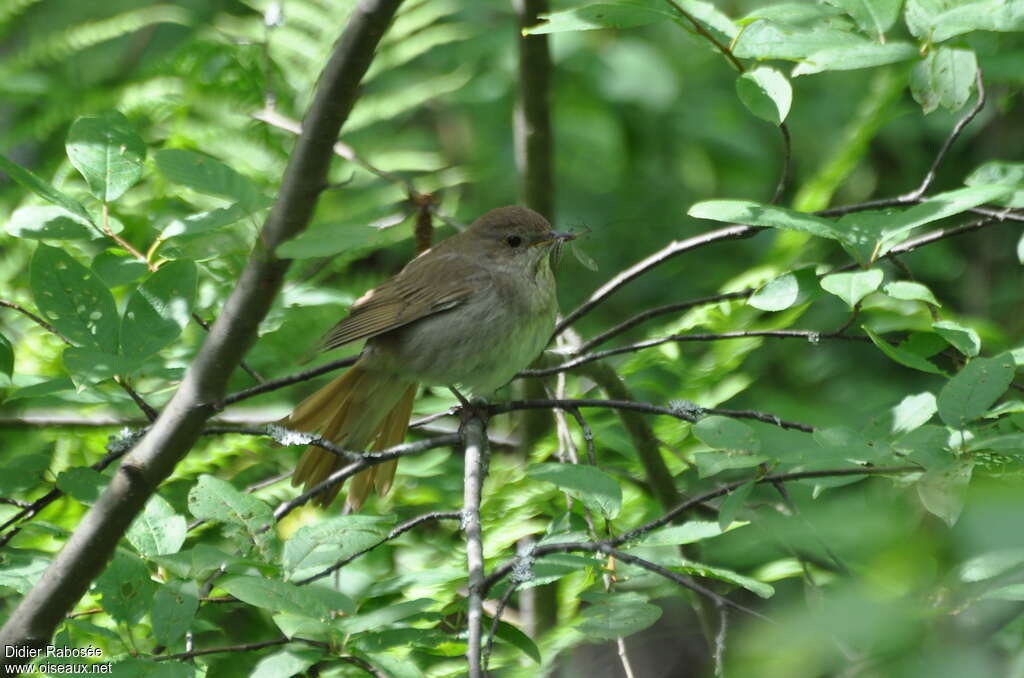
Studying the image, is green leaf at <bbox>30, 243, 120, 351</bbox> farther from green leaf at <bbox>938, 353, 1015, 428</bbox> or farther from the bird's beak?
the bird's beak

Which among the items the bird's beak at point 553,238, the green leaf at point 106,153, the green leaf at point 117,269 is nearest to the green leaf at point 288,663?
the green leaf at point 117,269

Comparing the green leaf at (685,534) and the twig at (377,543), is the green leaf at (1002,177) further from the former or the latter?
the twig at (377,543)

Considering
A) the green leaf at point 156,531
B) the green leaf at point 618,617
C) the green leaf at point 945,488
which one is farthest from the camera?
the green leaf at point 156,531

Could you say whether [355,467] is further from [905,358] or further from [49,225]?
[905,358]

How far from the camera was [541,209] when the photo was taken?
352 centimetres

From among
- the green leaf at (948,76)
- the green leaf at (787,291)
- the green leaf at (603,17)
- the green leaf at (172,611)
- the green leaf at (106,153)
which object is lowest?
the green leaf at (172,611)

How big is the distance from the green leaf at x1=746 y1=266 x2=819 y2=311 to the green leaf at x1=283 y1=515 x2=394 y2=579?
2.56ft

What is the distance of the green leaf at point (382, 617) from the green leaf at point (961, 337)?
36.5 inches

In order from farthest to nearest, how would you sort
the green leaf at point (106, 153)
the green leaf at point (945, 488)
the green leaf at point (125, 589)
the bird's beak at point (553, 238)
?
the bird's beak at point (553, 238) < the green leaf at point (106, 153) < the green leaf at point (125, 589) < the green leaf at point (945, 488)

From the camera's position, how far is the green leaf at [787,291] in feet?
6.01

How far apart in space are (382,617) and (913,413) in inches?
35.5

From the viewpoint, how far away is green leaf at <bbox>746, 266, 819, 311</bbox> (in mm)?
1831

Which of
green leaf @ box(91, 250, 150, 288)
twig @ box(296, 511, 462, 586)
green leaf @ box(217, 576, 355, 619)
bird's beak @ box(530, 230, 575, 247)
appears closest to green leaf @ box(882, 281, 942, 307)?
twig @ box(296, 511, 462, 586)

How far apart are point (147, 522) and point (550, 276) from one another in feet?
5.73
